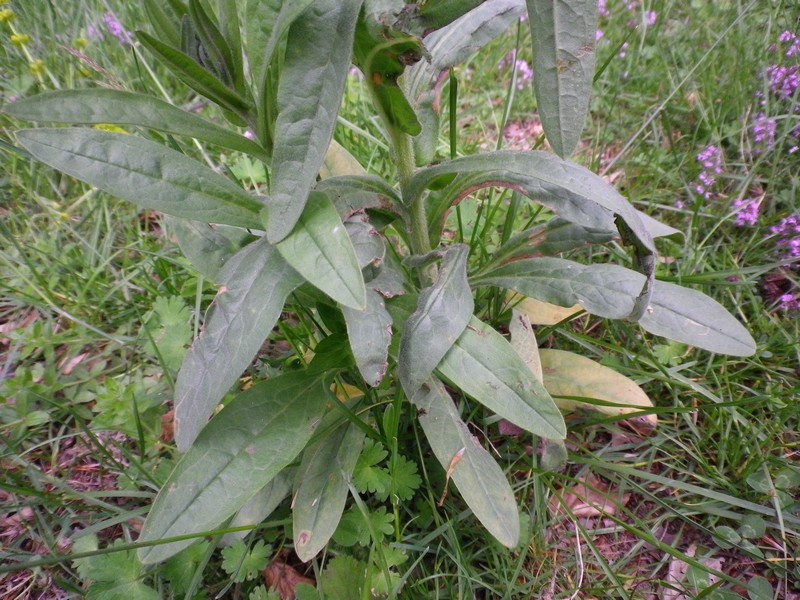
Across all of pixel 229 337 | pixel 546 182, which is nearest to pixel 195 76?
pixel 229 337

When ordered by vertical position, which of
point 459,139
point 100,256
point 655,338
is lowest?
point 655,338

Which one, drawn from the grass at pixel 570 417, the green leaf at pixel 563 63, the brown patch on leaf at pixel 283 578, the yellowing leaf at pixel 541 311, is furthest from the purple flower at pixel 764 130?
the brown patch on leaf at pixel 283 578

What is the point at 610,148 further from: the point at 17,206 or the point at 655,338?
the point at 17,206

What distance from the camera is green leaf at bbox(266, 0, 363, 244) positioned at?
1.04 metres

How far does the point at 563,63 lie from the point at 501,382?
67 centimetres

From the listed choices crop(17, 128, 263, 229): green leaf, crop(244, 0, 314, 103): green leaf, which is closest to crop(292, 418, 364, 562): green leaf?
crop(17, 128, 263, 229): green leaf

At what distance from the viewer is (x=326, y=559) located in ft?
5.08

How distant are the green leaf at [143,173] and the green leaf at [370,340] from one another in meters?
0.34

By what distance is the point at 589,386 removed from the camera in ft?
5.57

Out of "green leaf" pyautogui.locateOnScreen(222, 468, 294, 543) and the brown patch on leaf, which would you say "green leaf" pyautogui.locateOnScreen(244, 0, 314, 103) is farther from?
the brown patch on leaf

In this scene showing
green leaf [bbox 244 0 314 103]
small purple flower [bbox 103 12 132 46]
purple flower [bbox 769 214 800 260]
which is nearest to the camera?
green leaf [bbox 244 0 314 103]

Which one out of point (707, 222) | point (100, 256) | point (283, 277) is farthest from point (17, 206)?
point (707, 222)

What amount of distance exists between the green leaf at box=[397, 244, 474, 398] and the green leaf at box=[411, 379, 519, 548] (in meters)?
0.19

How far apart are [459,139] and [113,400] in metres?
1.87
